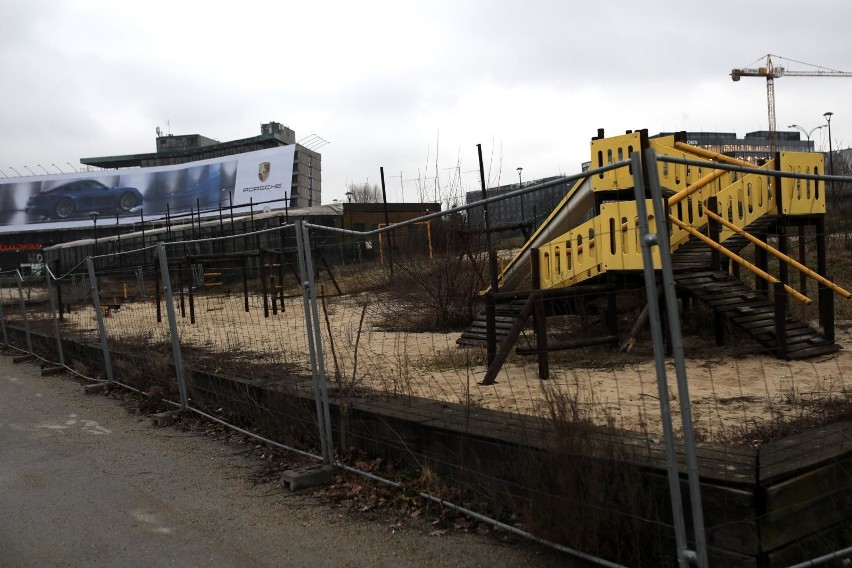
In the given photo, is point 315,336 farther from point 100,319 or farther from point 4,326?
point 4,326

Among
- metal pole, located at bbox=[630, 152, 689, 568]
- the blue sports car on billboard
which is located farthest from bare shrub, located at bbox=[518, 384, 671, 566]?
the blue sports car on billboard

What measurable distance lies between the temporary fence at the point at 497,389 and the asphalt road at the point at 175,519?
451mm

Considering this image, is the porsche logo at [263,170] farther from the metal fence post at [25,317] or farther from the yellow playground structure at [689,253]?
the yellow playground structure at [689,253]

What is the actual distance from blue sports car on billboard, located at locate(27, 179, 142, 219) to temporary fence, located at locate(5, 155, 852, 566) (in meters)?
81.6

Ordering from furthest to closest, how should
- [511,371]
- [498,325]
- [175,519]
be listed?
[498,325], [511,371], [175,519]

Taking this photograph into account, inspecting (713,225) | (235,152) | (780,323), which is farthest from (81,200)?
(780,323)

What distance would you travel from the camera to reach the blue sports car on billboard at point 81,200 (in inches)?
3529

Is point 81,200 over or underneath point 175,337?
over

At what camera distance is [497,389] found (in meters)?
7.62

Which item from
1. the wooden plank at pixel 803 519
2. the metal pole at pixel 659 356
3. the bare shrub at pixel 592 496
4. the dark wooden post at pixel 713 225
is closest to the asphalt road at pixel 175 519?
the bare shrub at pixel 592 496

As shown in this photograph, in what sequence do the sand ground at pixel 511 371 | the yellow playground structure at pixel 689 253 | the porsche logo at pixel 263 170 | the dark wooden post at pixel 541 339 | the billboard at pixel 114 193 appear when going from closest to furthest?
the sand ground at pixel 511 371 → the dark wooden post at pixel 541 339 → the yellow playground structure at pixel 689 253 → the porsche logo at pixel 263 170 → the billboard at pixel 114 193

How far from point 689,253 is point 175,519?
27.5ft

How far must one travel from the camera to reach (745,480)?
343 cm

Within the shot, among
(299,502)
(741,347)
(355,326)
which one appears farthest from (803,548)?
(741,347)
